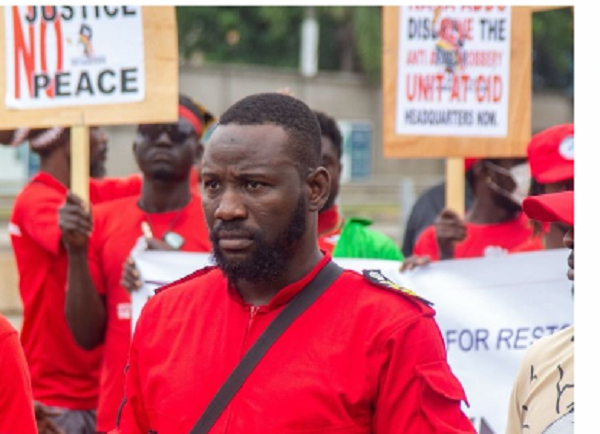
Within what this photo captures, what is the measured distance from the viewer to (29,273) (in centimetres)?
510

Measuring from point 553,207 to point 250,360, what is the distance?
0.90 metres

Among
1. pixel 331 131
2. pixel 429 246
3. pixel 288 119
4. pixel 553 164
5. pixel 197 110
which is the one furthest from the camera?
pixel 197 110

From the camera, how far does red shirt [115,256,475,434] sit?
2.61 meters

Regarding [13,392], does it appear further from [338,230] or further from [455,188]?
[455,188]

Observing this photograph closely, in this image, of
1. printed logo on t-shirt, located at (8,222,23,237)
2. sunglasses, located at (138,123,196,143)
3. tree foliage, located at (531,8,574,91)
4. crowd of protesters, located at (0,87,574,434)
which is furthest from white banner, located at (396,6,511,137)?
tree foliage, located at (531,8,574,91)

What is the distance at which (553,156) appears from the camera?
450 centimetres

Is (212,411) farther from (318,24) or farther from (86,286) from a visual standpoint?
(318,24)

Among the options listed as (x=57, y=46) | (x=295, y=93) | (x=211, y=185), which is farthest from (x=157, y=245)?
(x=295, y=93)

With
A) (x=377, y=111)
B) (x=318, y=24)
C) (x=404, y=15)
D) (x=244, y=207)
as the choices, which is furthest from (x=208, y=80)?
(x=244, y=207)

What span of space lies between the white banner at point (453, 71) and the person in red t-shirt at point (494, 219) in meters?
0.24

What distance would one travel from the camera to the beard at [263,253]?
275cm

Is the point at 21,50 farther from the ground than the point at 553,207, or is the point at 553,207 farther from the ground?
the point at 21,50

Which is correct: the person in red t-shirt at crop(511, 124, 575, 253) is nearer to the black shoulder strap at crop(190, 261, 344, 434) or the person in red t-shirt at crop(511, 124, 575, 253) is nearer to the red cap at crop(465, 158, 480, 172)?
the red cap at crop(465, 158, 480, 172)

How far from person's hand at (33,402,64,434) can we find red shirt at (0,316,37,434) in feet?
6.76
